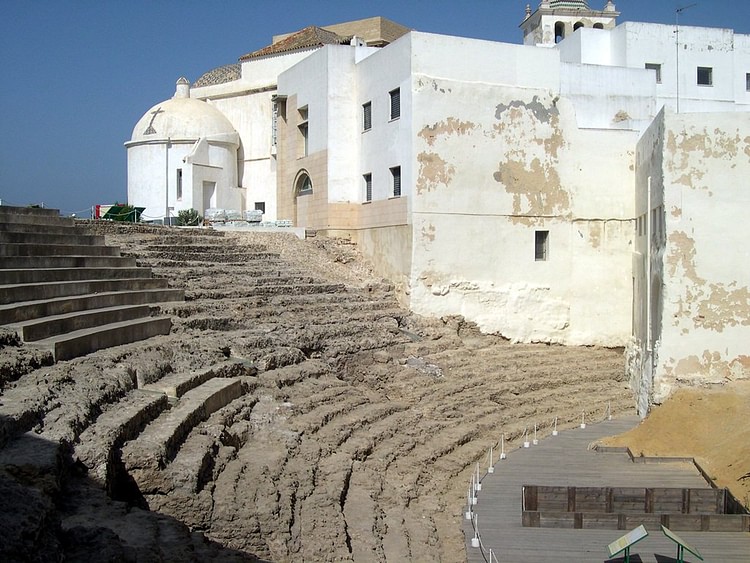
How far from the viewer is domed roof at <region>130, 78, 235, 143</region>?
24.1m

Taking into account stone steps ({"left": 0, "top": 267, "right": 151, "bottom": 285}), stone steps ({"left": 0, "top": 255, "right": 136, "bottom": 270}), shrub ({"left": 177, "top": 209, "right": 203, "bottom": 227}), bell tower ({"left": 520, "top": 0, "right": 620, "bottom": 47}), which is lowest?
stone steps ({"left": 0, "top": 267, "right": 151, "bottom": 285})

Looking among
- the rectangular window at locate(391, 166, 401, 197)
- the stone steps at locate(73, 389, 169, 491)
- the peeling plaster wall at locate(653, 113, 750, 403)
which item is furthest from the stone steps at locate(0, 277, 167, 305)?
the peeling plaster wall at locate(653, 113, 750, 403)

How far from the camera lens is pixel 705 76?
22.8 meters

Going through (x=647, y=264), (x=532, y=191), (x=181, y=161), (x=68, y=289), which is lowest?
(x=68, y=289)

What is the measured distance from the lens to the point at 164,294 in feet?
43.7

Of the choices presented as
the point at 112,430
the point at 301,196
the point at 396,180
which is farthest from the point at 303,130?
the point at 112,430

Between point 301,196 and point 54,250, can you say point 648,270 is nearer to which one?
point 301,196

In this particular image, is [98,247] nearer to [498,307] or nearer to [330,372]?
[330,372]

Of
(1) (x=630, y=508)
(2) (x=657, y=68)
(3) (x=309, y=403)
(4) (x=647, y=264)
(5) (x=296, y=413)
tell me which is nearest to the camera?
(1) (x=630, y=508)

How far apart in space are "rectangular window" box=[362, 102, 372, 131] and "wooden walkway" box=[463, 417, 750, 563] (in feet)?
30.5

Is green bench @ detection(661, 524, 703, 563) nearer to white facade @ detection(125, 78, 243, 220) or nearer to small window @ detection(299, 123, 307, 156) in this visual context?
small window @ detection(299, 123, 307, 156)

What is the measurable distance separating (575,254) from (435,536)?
1101cm

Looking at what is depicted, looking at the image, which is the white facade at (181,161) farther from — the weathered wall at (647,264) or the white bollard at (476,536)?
the white bollard at (476,536)

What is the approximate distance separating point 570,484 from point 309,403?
162 inches
